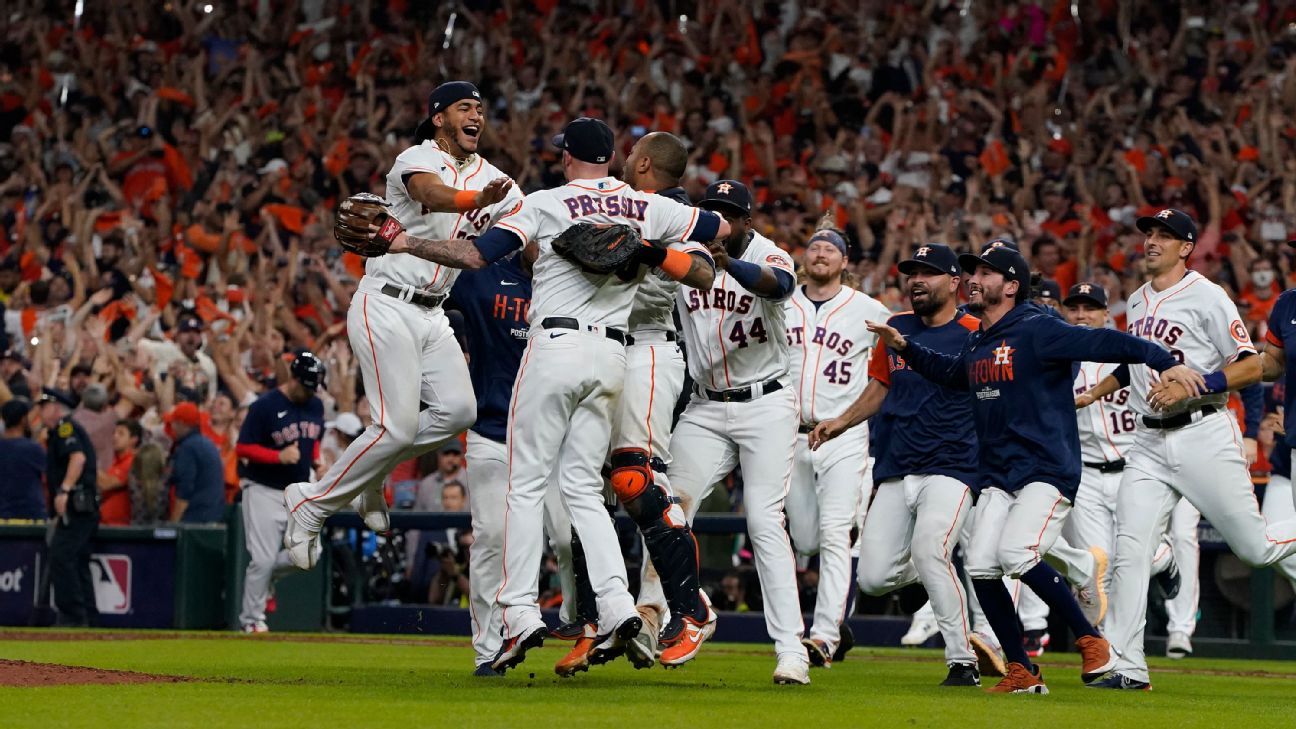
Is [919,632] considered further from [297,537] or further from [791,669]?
[297,537]

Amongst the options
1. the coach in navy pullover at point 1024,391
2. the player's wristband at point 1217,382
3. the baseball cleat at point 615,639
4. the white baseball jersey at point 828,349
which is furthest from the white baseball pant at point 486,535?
the player's wristband at point 1217,382

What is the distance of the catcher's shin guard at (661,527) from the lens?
7.23 m

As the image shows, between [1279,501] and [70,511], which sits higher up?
[1279,501]

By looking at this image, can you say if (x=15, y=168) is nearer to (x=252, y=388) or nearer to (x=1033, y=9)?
(x=252, y=388)

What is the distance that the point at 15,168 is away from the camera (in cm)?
2028

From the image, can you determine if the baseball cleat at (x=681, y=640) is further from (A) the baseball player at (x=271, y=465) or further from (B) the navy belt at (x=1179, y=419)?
(A) the baseball player at (x=271, y=465)

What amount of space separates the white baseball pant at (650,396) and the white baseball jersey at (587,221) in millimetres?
537

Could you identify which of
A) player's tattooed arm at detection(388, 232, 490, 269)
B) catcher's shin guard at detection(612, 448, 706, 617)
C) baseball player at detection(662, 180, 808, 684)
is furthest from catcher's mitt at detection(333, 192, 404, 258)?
baseball player at detection(662, 180, 808, 684)

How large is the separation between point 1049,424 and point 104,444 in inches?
376

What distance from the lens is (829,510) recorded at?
9.92 metres

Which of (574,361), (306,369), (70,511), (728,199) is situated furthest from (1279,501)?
(70,511)

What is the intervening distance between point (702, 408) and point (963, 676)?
1740 mm

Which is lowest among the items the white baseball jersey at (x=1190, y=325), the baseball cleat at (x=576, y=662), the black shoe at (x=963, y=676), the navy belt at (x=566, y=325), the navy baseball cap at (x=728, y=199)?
the black shoe at (x=963, y=676)

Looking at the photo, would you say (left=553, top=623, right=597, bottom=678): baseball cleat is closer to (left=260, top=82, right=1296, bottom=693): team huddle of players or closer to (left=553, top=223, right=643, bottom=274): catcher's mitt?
(left=260, top=82, right=1296, bottom=693): team huddle of players
